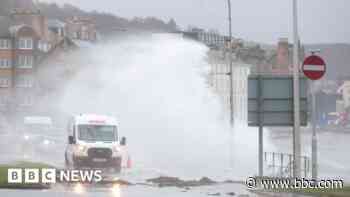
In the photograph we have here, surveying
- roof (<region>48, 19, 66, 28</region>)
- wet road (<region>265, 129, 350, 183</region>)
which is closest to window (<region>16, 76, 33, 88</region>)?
roof (<region>48, 19, 66, 28</region>)

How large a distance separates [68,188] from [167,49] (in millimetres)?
53376

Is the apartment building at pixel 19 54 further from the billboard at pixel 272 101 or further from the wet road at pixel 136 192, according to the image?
the wet road at pixel 136 192

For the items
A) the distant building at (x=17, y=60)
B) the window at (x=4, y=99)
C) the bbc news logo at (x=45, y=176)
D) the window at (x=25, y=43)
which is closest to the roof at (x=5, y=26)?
the distant building at (x=17, y=60)

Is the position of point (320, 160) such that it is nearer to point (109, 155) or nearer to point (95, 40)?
point (109, 155)

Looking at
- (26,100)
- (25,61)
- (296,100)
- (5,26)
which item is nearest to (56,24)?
(5,26)

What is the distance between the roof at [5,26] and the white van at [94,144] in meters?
77.6

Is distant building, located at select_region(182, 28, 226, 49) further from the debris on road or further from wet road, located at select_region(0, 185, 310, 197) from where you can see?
wet road, located at select_region(0, 185, 310, 197)

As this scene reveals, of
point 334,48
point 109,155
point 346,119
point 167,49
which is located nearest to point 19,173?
point 109,155

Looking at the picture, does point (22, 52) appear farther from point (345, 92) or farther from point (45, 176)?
point (45, 176)

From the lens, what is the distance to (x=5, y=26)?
120188 mm

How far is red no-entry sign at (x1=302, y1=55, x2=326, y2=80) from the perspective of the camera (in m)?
27.7

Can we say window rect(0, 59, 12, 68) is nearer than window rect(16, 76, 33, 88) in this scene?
No

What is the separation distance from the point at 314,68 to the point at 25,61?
93.9 meters

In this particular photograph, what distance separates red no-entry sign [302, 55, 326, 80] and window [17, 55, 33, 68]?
9311cm
